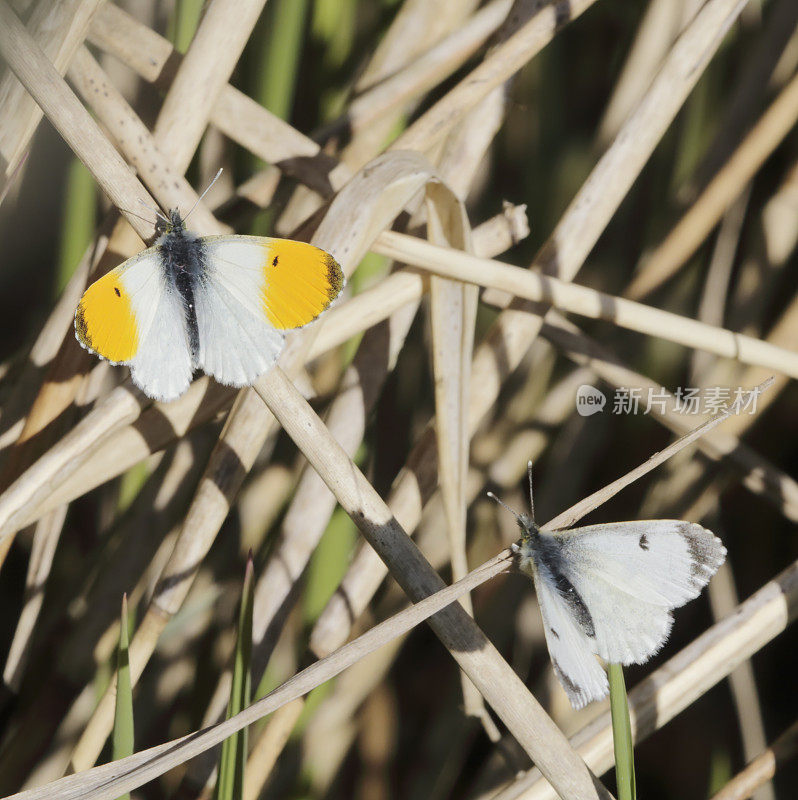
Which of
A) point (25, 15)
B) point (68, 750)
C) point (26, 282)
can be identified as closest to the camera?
point (25, 15)

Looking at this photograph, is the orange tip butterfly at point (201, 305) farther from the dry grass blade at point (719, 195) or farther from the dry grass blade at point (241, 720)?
the dry grass blade at point (719, 195)

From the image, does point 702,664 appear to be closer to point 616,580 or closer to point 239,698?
point 616,580

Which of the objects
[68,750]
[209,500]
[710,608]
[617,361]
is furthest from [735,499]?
[68,750]

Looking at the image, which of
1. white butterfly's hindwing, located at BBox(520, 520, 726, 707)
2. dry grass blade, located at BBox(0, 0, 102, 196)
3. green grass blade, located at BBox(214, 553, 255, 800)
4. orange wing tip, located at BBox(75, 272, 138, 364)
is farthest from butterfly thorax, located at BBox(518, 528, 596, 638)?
dry grass blade, located at BBox(0, 0, 102, 196)

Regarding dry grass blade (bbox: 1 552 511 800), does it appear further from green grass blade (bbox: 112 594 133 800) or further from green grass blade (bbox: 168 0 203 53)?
green grass blade (bbox: 168 0 203 53)

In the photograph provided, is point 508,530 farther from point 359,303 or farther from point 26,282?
point 26,282

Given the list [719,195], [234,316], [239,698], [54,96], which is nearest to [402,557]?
[239,698]
